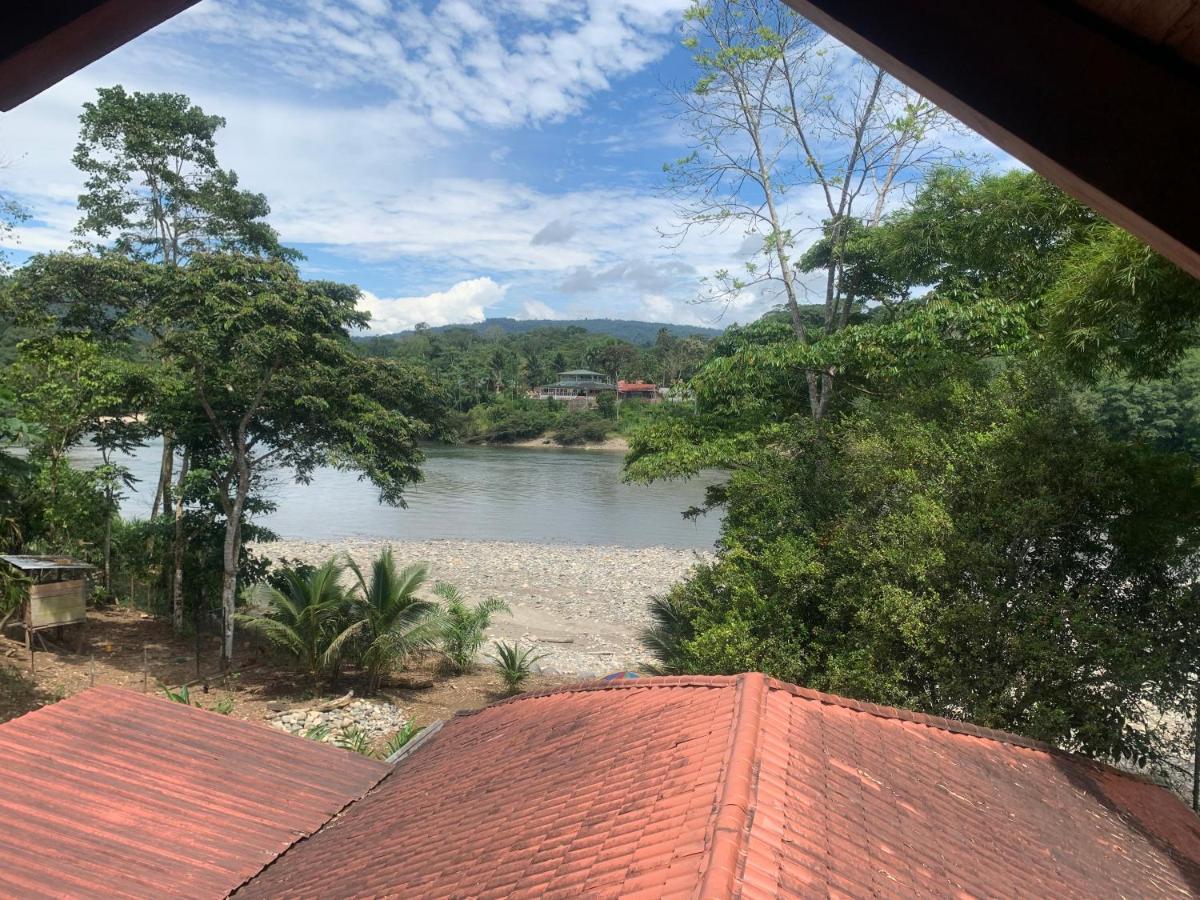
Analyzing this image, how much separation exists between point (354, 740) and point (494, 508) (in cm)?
2303

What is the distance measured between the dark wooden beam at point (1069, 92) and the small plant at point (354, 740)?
9.98 m

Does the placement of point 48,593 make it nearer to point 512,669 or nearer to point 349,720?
point 349,720

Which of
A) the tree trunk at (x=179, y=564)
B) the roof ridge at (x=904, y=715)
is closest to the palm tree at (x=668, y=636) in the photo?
the roof ridge at (x=904, y=715)

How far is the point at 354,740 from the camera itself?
998cm

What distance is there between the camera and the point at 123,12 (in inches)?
32.3

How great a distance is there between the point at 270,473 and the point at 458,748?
10.7 m

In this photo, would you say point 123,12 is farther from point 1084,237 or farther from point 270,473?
point 270,473

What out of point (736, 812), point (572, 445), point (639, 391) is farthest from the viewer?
point (639, 391)

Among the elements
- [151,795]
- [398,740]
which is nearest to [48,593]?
[398,740]

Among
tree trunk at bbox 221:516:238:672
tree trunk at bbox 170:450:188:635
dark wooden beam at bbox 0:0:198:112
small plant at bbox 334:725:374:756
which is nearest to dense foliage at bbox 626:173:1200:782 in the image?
small plant at bbox 334:725:374:756

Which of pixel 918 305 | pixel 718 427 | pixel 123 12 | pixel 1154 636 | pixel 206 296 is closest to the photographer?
pixel 123 12

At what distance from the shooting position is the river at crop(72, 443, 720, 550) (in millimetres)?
28891

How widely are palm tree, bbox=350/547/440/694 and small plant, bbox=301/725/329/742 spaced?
1.59 m

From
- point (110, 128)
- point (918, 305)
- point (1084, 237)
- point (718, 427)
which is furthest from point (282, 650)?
point (1084, 237)
